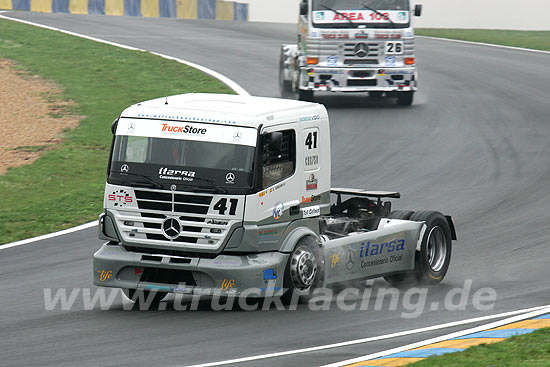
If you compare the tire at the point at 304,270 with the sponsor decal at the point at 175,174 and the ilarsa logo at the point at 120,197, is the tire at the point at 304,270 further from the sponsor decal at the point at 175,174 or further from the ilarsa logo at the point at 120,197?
the ilarsa logo at the point at 120,197

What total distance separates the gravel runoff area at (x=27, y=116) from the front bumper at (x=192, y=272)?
8534mm

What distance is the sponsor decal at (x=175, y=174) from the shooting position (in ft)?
36.1

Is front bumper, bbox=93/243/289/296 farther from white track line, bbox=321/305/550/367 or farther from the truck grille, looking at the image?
white track line, bbox=321/305/550/367

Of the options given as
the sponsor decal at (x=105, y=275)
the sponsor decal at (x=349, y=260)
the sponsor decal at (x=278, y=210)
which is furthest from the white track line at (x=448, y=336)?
the sponsor decal at (x=105, y=275)

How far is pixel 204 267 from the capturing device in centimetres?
1101

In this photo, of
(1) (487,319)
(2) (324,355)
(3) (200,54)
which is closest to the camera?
(2) (324,355)

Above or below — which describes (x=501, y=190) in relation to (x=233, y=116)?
below

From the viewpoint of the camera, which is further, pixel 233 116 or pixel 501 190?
pixel 501 190

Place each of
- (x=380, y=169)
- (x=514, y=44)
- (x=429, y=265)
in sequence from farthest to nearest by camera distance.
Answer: (x=514, y=44)
(x=380, y=169)
(x=429, y=265)

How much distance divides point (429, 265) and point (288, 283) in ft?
7.67

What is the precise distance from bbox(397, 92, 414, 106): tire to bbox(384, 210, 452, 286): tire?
43.4ft

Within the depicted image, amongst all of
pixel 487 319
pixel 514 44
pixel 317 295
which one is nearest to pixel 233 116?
pixel 317 295

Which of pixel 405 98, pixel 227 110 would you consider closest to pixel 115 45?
pixel 405 98

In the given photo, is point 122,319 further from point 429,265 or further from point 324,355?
point 429,265
